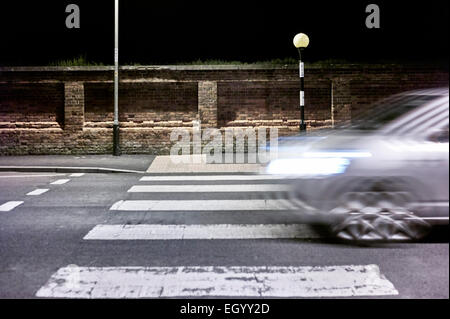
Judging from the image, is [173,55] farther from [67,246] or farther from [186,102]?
[67,246]

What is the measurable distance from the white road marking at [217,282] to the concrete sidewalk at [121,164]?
278 inches

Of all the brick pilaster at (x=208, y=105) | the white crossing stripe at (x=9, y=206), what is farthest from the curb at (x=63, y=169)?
the brick pilaster at (x=208, y=105)

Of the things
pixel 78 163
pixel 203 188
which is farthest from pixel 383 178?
pixel 78 163

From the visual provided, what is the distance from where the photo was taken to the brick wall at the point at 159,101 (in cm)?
1717

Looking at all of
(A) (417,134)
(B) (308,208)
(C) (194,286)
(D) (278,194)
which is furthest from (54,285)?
(D) (278,194)

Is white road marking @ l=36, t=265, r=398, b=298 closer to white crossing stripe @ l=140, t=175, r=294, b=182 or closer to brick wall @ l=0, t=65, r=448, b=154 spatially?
white crossing stripe @ l=140, t=175, r=294, b=182

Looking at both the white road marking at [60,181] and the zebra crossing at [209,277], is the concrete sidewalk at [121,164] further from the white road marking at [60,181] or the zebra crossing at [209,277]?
the zebra crossing at [209,277]

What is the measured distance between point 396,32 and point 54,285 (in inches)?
761

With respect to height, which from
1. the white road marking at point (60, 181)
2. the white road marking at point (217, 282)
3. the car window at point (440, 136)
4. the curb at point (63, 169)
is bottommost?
the white road marking at point (217, 282)

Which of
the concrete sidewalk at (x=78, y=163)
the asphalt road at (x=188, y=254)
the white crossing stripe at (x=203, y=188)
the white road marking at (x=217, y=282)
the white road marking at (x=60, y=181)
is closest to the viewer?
the white road marking at (x=217, y=282)

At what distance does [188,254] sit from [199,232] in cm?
100

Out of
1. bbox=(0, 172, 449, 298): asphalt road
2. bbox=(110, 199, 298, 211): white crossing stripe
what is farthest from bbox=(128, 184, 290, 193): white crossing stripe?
bbox=(0, 172, 449, 298): asphalt road

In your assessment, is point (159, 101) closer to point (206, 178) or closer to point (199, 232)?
point (206, 178)

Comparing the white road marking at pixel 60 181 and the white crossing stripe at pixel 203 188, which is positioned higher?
the white road marking at pixel 60 181
